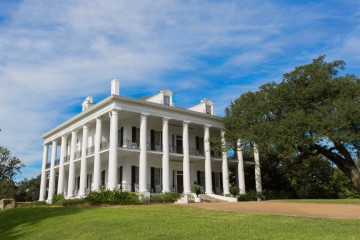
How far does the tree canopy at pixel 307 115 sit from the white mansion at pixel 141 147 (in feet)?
15.3

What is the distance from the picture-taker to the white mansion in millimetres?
28516

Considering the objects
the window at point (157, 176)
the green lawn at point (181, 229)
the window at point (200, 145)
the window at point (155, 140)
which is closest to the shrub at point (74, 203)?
the window at point (157, 176)

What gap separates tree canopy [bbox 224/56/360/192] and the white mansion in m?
4.67

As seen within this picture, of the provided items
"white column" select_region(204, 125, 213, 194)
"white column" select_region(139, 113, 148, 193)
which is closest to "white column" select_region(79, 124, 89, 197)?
"white column" select_region(139, 113, 148, 193)

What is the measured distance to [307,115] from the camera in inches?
1037

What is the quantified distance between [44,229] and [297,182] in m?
31.9

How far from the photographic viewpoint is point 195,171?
35.5 meters

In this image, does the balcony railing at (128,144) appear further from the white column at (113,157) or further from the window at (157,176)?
the white column at (113,157)

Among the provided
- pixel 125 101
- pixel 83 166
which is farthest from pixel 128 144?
→ pixel 125 101

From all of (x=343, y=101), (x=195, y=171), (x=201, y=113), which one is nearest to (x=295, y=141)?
(x=343, y=101)

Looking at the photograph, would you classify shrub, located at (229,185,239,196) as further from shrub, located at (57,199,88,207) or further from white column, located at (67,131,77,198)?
white column, located at (67,131,77,198)

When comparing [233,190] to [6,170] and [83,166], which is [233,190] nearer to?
[83,166]

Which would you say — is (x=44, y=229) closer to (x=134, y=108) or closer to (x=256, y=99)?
(x=134, y=108)

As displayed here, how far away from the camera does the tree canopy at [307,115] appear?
2492 cm
